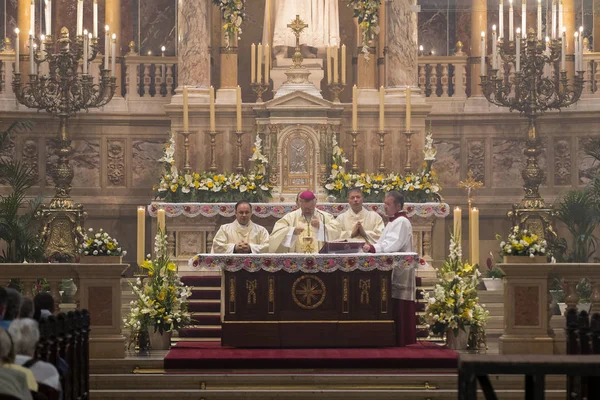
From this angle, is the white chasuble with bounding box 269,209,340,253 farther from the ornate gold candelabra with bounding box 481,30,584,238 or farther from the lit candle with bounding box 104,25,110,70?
the lit candle with bounding box 104,25,110,70

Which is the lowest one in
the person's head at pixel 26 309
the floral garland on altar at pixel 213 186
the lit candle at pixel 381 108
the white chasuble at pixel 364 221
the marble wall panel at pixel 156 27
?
the person's head at pixel 26 309

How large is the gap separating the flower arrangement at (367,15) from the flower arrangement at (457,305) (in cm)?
490

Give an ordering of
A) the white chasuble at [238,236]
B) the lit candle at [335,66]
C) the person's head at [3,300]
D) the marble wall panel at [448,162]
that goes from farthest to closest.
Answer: the marble wall panel at [448,162] < the lit candle at [335,66] < the white chasuble at [238,236] < the person's head at [3,300]

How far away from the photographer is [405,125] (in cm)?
1838

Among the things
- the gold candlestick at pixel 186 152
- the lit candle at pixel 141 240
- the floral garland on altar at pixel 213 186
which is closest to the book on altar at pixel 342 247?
the lit candle at pixel 141 240

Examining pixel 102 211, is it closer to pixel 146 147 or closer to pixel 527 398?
pixel 146 147

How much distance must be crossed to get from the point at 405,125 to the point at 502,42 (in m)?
1.71

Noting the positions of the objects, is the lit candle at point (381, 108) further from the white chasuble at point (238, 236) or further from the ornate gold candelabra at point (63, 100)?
the ornate gold candelabra at point (63, 100)

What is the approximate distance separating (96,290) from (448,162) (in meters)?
7.80

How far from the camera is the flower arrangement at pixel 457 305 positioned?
1407cm

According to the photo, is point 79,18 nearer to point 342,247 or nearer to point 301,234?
point 301,234

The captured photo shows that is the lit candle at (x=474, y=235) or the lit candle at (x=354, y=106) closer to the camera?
the lit candle at (x=474, y=235)

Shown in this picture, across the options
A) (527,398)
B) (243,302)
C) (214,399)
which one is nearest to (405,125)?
(243,302)

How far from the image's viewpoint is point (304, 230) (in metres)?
14.9
